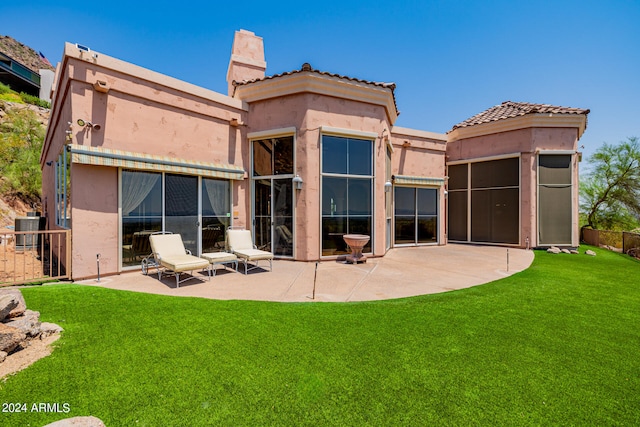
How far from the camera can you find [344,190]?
34.0ft

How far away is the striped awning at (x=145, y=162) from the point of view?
6801 millimetres

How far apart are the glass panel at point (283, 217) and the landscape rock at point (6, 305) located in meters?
6.93

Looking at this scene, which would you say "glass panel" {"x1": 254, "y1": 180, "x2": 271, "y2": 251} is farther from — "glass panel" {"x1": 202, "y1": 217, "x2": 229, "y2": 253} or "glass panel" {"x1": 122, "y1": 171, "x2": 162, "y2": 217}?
"glass panel" {"x1": 122, "y1": 171, "x2": 162, "y2": 217}

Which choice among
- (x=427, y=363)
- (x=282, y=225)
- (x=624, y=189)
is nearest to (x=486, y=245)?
(x=282, y=225)

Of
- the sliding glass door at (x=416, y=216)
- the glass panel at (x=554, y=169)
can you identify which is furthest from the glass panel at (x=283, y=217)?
the glass panel at (x=554, y=169)

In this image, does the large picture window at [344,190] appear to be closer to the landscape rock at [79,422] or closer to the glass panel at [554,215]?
the landscape rock at [79,422]

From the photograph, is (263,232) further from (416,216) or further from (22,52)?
(22,52)

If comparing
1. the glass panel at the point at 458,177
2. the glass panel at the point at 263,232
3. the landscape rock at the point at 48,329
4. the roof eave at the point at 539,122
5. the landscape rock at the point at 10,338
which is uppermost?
the roof eave at the point at 539,122

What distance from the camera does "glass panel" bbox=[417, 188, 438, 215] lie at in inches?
574

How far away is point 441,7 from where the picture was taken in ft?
35.6

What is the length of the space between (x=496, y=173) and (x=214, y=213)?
44.8ft

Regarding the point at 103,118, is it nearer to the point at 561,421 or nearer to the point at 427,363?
the point at 427,363

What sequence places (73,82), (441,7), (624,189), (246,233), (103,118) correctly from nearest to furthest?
(73,82), (103,118), (246,233), (441,7), (624,189)

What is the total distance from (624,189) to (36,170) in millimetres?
44470
